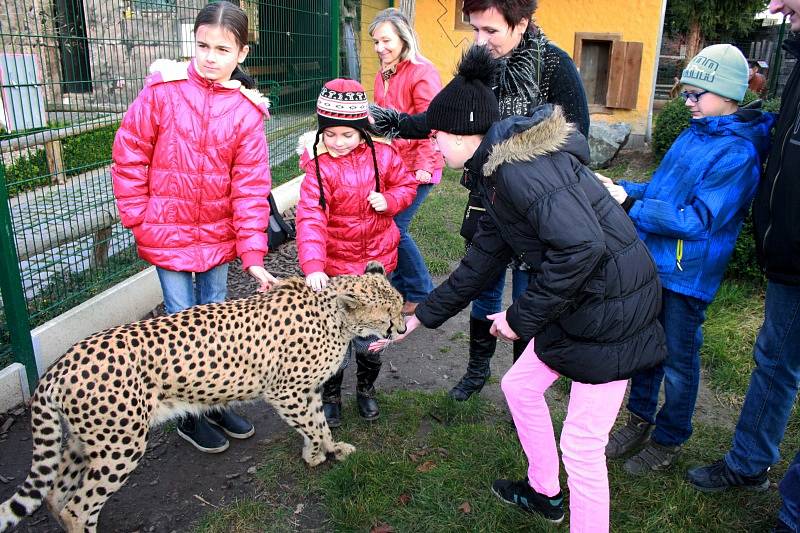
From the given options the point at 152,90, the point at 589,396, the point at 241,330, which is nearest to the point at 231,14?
the point at 152,90

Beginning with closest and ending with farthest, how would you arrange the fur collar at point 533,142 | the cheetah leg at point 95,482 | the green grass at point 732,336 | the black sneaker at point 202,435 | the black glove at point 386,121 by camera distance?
1. the fur collar at point 533,142
2. the cheetah leg at point 95,482
3. the black sneaker at point 202,435
4. the black glove at point 386,121
5. the green grass at point 732,336

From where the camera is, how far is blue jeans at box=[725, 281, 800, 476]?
10.1 ft

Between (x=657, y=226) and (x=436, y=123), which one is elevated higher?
(x=436, y=123)

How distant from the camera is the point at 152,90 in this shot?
11.3 ft

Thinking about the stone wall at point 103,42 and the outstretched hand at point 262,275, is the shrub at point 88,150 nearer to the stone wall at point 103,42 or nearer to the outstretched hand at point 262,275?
the stone wall at point 103,42

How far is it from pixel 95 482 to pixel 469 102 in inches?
96.6

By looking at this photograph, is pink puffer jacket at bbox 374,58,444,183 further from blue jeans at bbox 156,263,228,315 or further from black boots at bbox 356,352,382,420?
blue jeans at bbox 156,263,228,315

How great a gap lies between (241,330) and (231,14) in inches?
66.6

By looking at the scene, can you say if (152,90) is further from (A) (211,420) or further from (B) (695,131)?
(B) (695,131)

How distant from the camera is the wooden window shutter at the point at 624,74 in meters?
12.6

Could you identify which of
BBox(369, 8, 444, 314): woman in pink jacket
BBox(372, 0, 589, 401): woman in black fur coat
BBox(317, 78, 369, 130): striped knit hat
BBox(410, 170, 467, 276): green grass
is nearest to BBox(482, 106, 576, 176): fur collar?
BBox(372, 0, 589, 401): woman in black fur coat

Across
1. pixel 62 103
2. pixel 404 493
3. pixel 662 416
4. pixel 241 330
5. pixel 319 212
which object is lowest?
pixel 404 493

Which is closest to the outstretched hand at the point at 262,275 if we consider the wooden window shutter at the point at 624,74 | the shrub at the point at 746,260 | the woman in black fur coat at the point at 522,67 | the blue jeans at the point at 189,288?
the blue jeans at the point at 189,288

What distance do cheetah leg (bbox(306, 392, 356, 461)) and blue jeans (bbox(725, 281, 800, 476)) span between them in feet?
6.81
